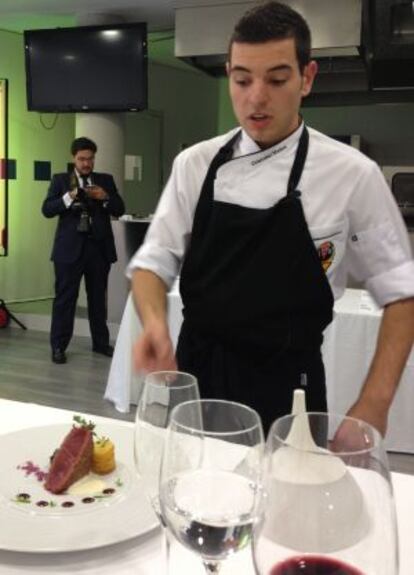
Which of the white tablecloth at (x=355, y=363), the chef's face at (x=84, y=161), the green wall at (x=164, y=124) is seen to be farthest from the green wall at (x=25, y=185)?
the white tablecloth at (x=355, y=363)

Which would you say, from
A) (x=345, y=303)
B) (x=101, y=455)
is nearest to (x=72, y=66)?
(x=345, y=303)

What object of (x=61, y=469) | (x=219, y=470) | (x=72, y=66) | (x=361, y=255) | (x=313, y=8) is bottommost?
(x=61, y=469)

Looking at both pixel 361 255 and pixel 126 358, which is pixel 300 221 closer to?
pixel 361 255

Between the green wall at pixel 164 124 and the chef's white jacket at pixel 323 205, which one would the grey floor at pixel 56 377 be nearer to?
the chef's white jacket at pixel 323 205

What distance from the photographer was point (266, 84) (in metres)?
1.27

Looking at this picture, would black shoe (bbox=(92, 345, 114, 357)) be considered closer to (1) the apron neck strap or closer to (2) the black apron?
(2) the black apron

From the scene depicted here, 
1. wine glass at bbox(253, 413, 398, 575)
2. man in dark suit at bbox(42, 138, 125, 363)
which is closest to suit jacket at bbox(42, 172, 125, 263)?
man in dark suit at bbox(42, 138, 125, 363)

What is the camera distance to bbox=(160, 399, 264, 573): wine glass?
21.8 inches

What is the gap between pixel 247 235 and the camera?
1337 millimetres

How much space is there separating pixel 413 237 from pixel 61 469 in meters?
5.20

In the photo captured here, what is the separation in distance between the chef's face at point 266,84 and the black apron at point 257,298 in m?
0.10

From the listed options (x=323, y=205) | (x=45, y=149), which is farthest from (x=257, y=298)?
(x=45, y=149)

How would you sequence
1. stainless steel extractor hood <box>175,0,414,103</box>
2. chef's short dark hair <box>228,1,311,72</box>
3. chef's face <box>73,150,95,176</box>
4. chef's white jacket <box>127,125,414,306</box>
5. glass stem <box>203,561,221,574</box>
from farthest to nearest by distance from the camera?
chef's face <box>73,150,95,176</box> → stainless steel extractor hood <box>175,0,414,103</box> → chef's white jacket <box>127,125,414,306</box> → chef's short dark hair <box>228,1,311,72</box> → glass stem <box>203,561,221,574</box>

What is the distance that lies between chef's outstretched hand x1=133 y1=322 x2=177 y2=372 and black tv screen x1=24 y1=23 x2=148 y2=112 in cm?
447
